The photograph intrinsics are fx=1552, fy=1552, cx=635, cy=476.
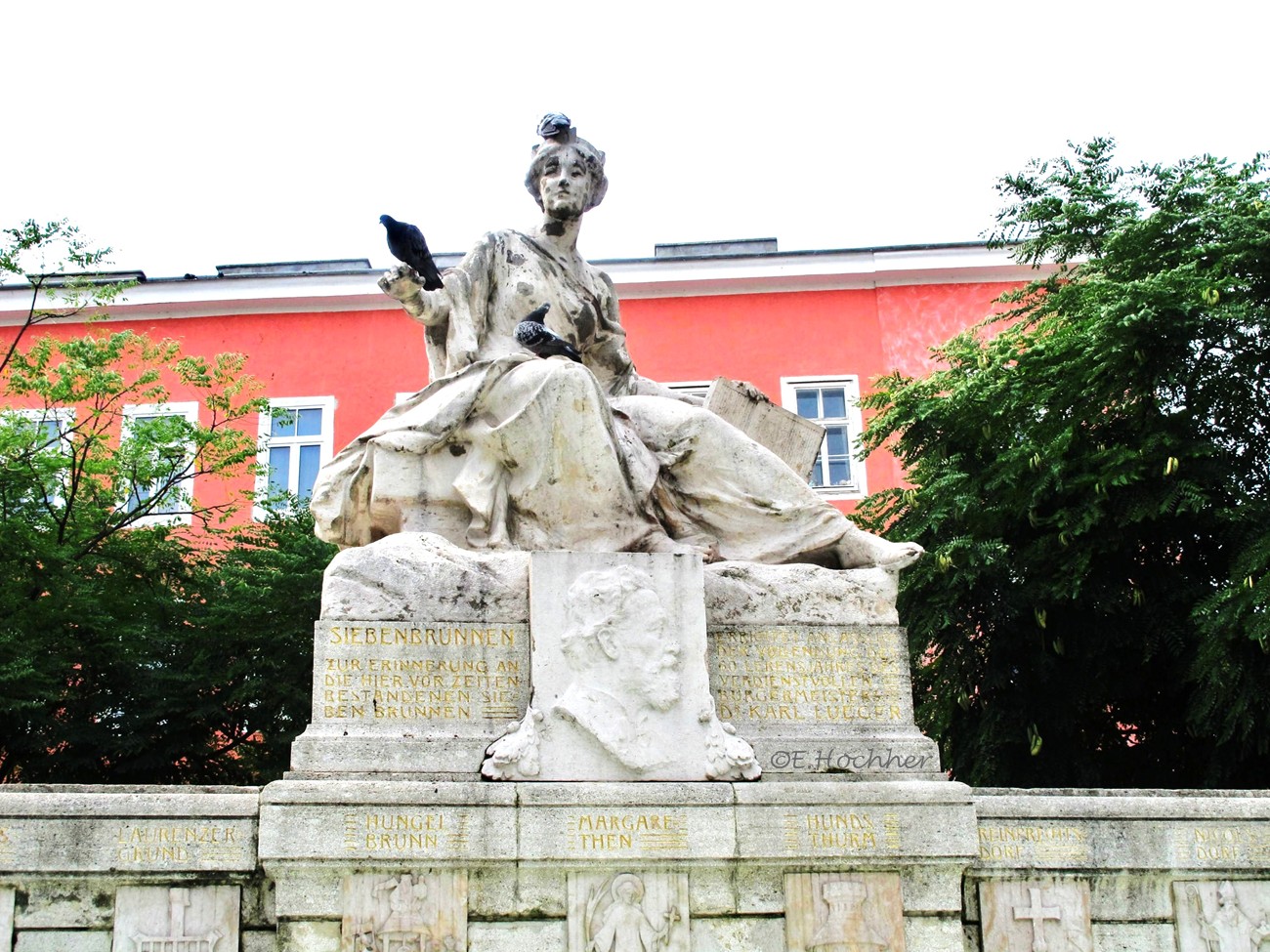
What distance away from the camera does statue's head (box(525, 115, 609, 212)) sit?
28.7 feet

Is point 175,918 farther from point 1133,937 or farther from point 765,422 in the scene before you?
point 765,422

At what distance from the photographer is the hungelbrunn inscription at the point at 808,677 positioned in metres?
6.88

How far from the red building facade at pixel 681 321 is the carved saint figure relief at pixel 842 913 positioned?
1577 cm

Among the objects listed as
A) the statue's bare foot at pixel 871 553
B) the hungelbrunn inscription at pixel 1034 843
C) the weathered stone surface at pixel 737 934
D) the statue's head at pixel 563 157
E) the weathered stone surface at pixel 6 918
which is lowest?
the weathered stone surface at pixel 737 934

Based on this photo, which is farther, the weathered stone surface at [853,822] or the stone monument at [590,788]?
the weathered stone surface at [853,822]

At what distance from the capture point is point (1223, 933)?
6.61 m

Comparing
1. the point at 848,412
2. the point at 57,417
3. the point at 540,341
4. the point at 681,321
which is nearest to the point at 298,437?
the point at 57,417

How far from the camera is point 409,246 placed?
780 cm

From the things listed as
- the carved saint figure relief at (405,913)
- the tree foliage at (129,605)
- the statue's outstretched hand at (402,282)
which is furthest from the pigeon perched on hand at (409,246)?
the tree foliage at (129,605)

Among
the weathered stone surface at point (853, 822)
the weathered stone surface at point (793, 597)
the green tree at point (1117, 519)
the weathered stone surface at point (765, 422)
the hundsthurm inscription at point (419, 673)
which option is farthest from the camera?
the green tree at point (1117, 519)

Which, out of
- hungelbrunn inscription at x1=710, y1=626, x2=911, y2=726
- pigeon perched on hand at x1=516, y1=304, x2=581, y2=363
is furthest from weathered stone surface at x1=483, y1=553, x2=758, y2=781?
pigeon perched on hand at x1=516, y1=304, x2=581, y2=363

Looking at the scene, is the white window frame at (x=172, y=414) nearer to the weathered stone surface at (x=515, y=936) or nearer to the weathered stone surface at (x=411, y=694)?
the weathered stone surface at (x=411, y=694)

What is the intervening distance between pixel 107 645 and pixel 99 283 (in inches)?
321
